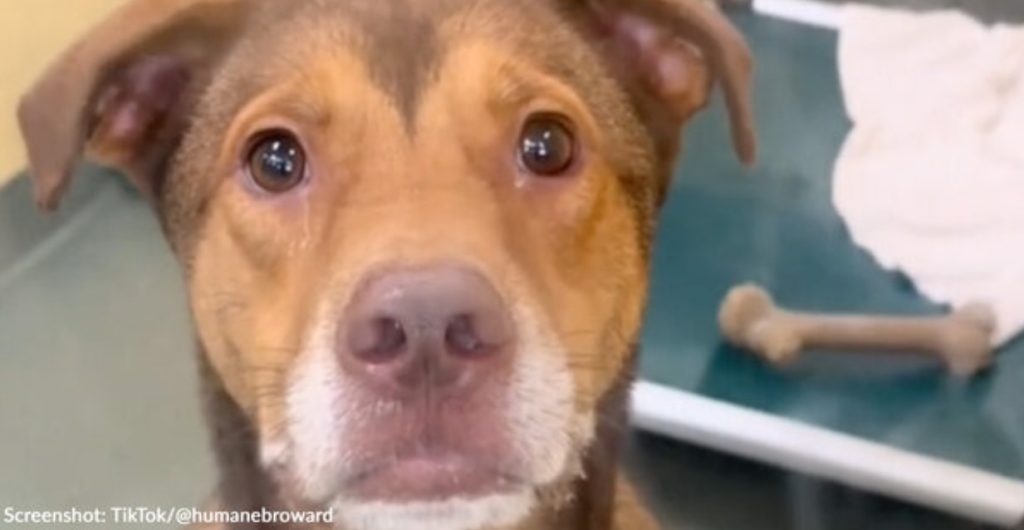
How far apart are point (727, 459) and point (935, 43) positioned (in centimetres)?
104

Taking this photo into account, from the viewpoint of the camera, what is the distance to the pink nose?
133 cm

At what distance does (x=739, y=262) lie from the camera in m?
2.93

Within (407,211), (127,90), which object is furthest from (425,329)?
(127,90)

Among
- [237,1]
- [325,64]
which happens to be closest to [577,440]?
[325,64]

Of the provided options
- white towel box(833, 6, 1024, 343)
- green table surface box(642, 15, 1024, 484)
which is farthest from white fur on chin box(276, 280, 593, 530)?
white towel box(833, 6, 1024, 343)

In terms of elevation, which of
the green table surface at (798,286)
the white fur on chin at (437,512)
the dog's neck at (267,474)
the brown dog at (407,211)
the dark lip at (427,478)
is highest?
the brown dog at (407,211)

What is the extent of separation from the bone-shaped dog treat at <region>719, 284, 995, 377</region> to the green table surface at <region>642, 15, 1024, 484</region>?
23 mm

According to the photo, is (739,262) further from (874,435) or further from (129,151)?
(129,151)

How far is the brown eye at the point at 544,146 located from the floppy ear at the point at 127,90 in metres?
0.29

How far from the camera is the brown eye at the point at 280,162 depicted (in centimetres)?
153

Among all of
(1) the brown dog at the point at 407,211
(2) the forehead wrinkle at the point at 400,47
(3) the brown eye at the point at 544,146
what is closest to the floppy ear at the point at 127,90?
(1) the brown dog at the point at 407,211

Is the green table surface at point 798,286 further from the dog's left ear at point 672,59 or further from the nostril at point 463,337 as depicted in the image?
the nostril at point 463,337

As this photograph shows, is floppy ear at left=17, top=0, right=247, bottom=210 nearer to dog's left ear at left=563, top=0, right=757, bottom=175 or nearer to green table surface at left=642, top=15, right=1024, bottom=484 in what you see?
dog's left ear at left=563, top=0, right=757, bottom=175

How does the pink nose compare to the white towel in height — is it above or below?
above
